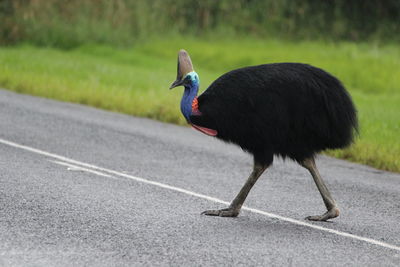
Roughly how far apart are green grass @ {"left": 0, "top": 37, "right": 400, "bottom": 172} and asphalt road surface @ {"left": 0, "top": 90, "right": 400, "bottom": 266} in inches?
63.1

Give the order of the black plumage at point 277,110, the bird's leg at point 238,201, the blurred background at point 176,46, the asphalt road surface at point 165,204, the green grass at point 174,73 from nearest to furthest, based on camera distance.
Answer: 1. the asphalt road surface at point 165,204
2. the black plumage at point 277,110
3. the bird's leg at point 238,201
4. the green grass at point 174,73
5. the blurred background at point 176,46

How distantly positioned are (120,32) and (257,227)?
15.0 metres

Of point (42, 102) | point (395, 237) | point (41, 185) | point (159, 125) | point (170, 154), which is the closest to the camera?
point (395, 237)

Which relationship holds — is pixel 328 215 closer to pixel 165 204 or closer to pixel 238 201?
pixel 238 201

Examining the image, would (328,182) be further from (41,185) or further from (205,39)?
(205,39)

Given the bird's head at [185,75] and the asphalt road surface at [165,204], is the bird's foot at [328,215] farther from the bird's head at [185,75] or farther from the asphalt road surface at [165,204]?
the bird's head at [185,75]

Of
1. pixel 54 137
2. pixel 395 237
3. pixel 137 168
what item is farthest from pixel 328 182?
pixel 54 137

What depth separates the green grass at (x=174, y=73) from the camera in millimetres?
12906

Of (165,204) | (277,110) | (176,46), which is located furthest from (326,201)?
(176,46)

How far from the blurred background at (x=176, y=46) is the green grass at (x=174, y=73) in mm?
21

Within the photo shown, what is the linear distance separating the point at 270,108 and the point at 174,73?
11631 mm

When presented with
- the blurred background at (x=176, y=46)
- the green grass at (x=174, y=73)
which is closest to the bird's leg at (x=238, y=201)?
the green grass at (x=174, y=73)

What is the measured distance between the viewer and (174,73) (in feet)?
59.7

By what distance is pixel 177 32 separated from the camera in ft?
73.0
